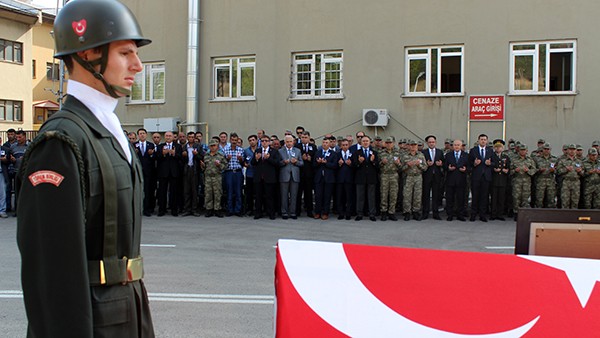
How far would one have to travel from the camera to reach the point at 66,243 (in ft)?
6.15

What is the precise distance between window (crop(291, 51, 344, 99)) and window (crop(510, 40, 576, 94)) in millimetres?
5386

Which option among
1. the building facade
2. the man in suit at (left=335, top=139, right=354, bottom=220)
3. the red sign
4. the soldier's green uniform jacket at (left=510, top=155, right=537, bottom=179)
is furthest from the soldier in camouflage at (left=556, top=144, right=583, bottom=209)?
the man in suit at (left=335, top=139, right=354, bottom=220)

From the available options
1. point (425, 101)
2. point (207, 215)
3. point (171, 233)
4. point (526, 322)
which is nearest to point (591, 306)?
point (526, 322)

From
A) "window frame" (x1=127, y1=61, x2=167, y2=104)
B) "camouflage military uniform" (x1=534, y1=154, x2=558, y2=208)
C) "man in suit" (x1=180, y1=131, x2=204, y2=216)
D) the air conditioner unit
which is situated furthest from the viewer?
"window frame" (x1=127, y1=61, x2=167, y2=104)

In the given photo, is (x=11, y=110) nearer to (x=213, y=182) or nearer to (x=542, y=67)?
(x=213, y=182)

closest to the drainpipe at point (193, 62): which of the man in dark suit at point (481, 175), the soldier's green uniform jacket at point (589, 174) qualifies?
the man in dark suit at point (481, 175)

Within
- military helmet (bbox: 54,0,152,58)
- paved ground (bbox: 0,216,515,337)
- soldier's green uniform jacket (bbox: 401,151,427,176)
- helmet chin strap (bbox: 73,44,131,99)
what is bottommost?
paved ground (bbox: 0,216,515,337)

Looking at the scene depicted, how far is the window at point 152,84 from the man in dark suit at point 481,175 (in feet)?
38.8

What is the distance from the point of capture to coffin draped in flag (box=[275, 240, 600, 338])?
2.58 metres

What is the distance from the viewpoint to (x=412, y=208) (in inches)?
558

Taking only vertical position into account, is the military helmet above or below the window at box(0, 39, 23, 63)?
below

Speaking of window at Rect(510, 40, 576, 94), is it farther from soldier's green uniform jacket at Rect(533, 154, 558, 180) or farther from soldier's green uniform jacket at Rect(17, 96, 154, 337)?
soldier's green uniform jacket at Rect(17, 96, 154, 337)

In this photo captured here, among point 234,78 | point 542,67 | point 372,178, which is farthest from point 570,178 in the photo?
point 234,78

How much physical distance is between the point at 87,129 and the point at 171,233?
9.69 m
